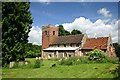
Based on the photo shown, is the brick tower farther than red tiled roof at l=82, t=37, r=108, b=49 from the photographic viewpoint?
Yes

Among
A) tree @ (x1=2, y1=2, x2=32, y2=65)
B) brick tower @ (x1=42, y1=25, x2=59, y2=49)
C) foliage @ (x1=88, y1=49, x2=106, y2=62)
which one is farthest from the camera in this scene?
brick tower @ (x1=42, y1=25, x2=59, y2=49)

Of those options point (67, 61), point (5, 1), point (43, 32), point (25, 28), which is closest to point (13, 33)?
point (25, 28)

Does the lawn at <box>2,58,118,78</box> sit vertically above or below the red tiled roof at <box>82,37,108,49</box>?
below

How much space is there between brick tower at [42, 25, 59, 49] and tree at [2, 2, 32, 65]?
32.0 metres

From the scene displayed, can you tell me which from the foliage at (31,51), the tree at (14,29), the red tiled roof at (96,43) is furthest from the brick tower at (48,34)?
the tree at (14,29)

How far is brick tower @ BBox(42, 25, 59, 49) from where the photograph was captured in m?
66.1

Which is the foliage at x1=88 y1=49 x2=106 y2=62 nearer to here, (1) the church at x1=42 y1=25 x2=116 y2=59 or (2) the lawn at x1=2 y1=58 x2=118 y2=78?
(2) the lawn at x1=2 y1=58 x2=118 y2=78

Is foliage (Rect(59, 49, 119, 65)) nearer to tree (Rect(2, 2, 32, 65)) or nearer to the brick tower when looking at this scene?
tree (Rect(2, 2, 32, 65))

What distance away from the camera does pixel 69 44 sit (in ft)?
200

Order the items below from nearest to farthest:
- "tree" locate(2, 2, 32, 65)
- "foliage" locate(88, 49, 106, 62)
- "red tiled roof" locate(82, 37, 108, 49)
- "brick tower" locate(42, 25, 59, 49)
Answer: "tree" locate(2, 2, 32, 65) → "foliage" locate(88, 49, 106, 62) → "red tiled roof" locate(82, 37, 108, 49) → "brick tower" locate(42, 25, 59, 49)

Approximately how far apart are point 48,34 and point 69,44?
29.4 ft

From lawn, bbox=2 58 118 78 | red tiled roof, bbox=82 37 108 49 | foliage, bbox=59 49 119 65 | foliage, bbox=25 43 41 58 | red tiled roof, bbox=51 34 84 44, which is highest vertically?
red tiled roof, bbox=51 34 84 44

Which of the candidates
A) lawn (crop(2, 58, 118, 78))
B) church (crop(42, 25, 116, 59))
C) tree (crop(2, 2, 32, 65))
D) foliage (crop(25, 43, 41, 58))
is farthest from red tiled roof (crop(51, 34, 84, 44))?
lawn (crop(2, 58, 118, 78))

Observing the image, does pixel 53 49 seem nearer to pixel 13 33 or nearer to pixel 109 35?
pixel 109 35
